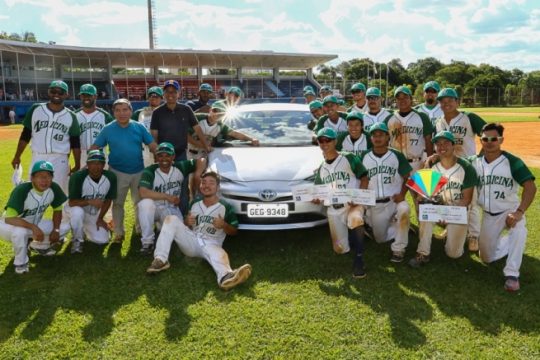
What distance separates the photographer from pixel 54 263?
176 inches

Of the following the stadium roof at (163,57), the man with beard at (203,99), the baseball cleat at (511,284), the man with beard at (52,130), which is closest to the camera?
the baseball cleat at (511,284)

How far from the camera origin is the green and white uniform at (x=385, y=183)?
14.6 ft

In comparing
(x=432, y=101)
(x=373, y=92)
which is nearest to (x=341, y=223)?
(x=373, y=92)

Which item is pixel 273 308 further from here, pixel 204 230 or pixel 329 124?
pixel 329 124

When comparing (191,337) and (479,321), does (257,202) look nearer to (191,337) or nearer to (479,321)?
(191,337)

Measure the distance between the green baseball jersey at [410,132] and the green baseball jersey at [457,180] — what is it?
32.2 inches

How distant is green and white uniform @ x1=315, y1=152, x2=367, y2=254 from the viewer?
427 cm

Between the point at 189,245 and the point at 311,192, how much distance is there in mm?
1263

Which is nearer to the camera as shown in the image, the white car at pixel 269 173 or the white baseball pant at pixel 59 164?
the white car at pixel 269 173

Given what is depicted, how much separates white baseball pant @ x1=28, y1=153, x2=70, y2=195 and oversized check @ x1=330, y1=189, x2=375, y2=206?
321cm

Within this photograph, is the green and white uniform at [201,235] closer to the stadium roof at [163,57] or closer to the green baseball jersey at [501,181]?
the green baseball jersey at [501,181]

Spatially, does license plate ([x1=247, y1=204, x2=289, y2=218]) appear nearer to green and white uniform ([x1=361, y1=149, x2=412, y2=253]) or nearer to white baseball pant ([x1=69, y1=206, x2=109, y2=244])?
green and white uniform ([x1=361, y1=149, x2=412, y2=253])

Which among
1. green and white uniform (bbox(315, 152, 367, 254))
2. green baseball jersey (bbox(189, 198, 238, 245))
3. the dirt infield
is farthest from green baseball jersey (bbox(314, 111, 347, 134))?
the dirt infield

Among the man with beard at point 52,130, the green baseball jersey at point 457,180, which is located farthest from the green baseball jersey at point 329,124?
the man with beard at point 52,130
